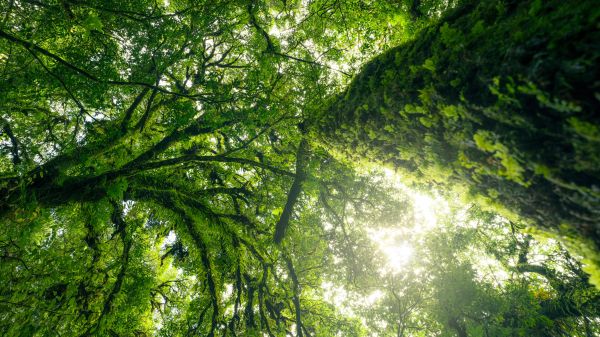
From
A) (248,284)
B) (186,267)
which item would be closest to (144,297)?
(186,267)

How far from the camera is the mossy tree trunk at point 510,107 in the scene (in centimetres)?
171

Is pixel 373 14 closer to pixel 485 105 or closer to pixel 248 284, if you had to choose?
pixel 485 105

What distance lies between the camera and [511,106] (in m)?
Answer: 2.06

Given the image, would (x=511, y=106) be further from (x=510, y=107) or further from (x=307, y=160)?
(x=307, y=160)

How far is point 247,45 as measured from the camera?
7.91m

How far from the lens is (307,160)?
716 centimetres

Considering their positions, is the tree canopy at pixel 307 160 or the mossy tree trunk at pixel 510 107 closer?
the mossy tree trunk at pixel 510 107

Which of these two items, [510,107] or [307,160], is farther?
[307,160]

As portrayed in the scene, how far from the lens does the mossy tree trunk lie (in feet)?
5.62

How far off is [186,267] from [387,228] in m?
6.30

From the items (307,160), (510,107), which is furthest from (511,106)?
(307,160)

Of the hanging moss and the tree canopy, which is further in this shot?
the tree canopy

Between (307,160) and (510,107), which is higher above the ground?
(307,160)

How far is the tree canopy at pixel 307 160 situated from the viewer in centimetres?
210
